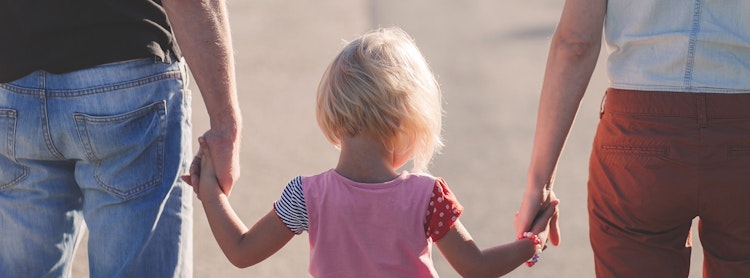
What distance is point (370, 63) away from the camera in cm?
287

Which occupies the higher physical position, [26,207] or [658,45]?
[658,45]

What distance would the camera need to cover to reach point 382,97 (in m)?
2.84

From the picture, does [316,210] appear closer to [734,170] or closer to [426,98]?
[426,98]

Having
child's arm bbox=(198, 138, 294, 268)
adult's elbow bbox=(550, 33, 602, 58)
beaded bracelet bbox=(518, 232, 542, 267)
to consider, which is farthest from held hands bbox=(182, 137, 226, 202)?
adult's elbow bbox=(550, 33, 602, 58)

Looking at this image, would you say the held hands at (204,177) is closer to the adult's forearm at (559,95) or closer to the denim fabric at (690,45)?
the adult's forearm at (559,95)

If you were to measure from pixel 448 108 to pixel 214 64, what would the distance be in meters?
5.34

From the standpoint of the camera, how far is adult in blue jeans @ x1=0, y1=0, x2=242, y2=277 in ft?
9.48

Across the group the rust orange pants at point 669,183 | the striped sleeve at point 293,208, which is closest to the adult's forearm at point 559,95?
the rust orange pants at point 669,183

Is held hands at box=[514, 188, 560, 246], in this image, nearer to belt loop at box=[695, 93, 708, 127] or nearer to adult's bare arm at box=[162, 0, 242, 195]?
belt loop at box=[695, 93, 708, 127]

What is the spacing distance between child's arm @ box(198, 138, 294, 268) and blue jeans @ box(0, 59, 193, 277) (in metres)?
0.10

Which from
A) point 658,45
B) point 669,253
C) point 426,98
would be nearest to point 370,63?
point 426,98

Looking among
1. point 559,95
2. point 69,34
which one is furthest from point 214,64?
point 559,95

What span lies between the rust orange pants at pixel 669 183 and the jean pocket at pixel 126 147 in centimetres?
114

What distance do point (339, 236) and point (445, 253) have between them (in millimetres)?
265
